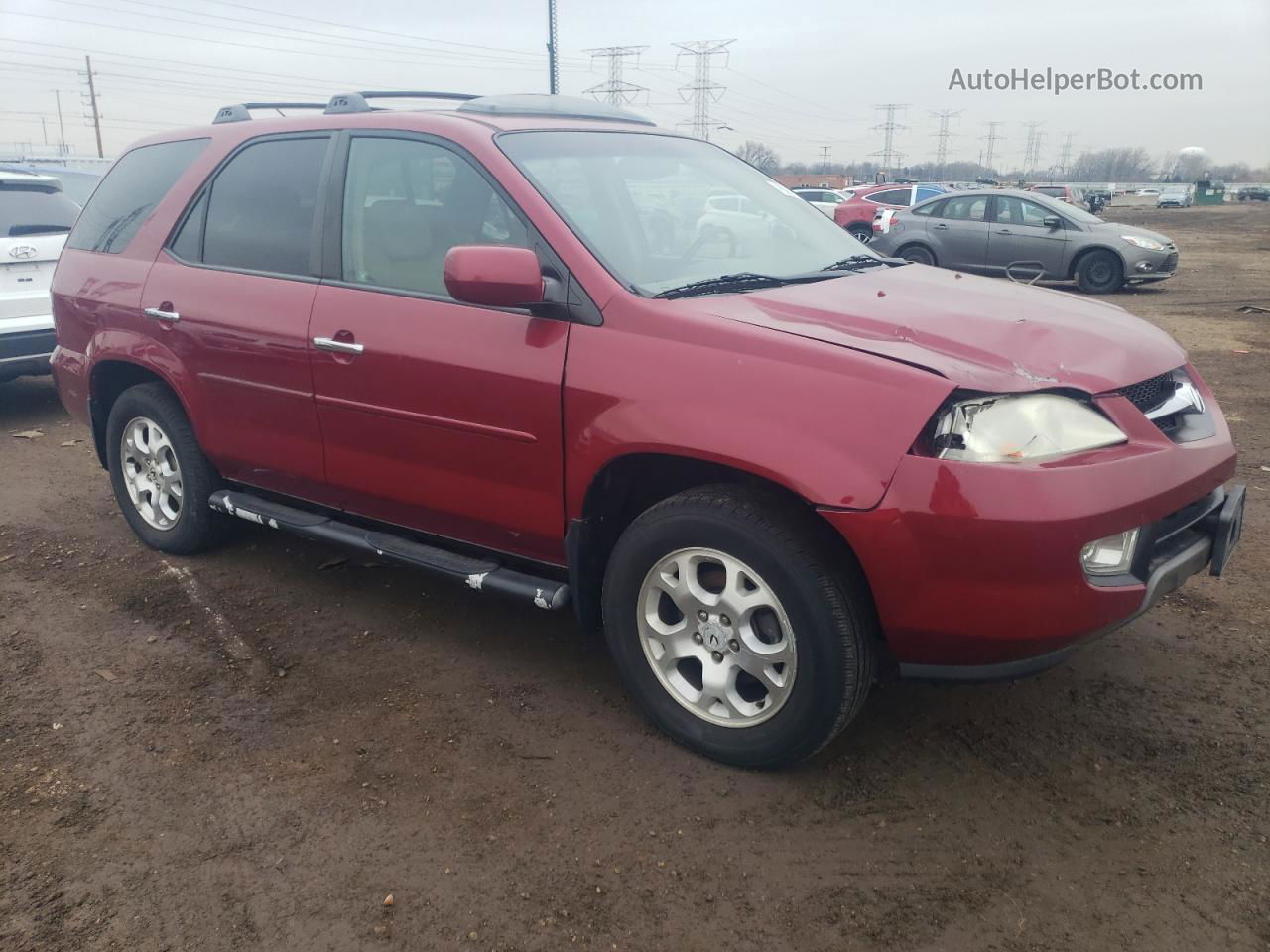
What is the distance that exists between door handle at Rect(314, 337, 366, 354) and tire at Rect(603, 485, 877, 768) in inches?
45.8

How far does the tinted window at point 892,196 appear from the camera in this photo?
2719 cm

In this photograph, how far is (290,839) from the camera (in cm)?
267

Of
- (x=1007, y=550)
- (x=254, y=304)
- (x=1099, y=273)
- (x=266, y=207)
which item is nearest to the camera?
(x=1007, y=550)

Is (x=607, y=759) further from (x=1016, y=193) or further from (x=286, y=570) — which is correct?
(x=1016, y=193)

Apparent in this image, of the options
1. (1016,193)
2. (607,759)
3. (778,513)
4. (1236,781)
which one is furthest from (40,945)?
(1016,193)

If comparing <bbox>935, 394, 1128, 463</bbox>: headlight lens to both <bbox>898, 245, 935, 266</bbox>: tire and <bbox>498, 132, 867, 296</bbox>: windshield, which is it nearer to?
<bbox>498, 132, 867, 296</bbox>: windshield

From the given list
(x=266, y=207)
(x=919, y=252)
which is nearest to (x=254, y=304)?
(x=266, y=207)

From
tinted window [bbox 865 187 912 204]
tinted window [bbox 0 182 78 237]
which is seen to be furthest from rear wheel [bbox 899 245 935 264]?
tinted window [bbox 0 182 78 237]

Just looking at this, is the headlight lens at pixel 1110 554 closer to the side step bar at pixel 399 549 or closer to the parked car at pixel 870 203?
the side step bar at pixel 399 549

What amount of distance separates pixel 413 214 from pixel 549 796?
6.44ft

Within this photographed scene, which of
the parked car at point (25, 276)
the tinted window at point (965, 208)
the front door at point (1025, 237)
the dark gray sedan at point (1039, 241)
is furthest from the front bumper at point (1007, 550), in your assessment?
the tinted window at point (965, 208)

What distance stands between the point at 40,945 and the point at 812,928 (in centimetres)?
175

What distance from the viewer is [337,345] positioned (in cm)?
348

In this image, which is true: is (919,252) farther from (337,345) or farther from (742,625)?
(742,625)
